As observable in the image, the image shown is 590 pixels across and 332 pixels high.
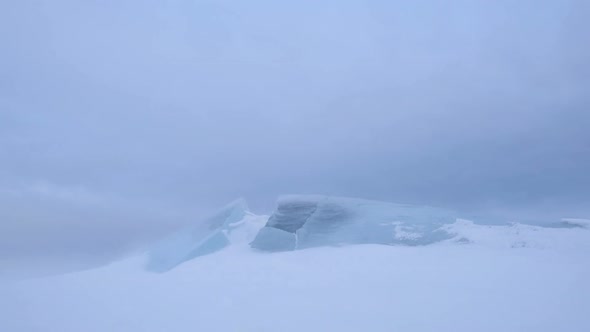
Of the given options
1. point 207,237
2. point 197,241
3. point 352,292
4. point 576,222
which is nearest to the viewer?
point 352,292

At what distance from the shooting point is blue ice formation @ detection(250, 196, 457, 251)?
781 centimetres

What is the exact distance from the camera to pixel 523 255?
20.8ft

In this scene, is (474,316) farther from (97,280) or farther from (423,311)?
(97,280)

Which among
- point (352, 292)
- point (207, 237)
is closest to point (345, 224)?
point (207, 237)

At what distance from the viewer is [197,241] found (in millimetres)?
10086

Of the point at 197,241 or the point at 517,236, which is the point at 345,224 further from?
the point at 197,241

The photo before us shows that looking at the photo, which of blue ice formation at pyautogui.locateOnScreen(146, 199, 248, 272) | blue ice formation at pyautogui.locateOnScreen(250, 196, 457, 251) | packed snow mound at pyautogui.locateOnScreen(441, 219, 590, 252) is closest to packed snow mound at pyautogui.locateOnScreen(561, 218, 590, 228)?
packed snow mound at pyautogui.locateOnScreen(441, 219, 590, 252)

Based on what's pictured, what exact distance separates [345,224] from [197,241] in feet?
11.2

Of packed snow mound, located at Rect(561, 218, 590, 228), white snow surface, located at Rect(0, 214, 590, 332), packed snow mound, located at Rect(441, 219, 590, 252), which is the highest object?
packed snow mound, located at Rect(561, 218, 590, 228)

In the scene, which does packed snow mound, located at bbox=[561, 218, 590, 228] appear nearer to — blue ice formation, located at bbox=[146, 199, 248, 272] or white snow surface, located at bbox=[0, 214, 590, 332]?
white snow surface, located at bbox=[0, 214, 590, 332]

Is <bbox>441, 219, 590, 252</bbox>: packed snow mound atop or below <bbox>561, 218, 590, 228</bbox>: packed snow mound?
below

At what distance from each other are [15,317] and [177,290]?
1937 millimetres

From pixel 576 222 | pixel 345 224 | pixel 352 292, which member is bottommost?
pixel 352 292

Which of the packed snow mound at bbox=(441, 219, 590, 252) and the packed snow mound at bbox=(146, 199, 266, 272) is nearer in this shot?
the packed snow mound at bbox=(441, 219, 590, 252)
